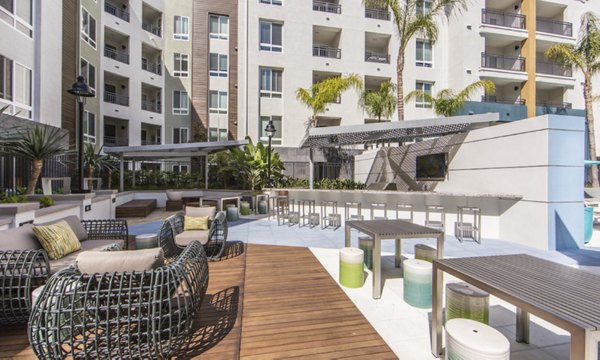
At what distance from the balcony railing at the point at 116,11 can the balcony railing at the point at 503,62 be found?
25653 millimetres

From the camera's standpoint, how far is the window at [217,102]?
71.8ft

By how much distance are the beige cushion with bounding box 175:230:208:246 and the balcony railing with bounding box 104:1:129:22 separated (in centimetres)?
2124

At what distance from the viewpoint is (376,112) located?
18.4 m

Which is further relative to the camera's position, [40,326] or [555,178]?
[555,178]

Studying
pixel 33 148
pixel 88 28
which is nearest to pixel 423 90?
pixel 33 148

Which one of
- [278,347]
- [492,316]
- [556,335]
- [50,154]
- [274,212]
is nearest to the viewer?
[278,347]

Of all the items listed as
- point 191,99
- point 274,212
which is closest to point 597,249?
point 274,212

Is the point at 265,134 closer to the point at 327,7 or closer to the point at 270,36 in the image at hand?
the point at 270,36

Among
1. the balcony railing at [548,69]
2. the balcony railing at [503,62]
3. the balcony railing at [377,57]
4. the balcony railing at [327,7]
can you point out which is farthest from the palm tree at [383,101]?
the balcony railing at [548,69]

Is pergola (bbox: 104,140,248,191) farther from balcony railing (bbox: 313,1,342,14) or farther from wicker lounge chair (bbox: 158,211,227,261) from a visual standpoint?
balcony railing (bbox: 313,1,342,14)

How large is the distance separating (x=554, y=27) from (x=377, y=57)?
1361cm

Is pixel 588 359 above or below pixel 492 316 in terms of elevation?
above

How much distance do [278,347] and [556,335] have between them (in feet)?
10.9

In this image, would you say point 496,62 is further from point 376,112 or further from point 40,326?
point 40,326
